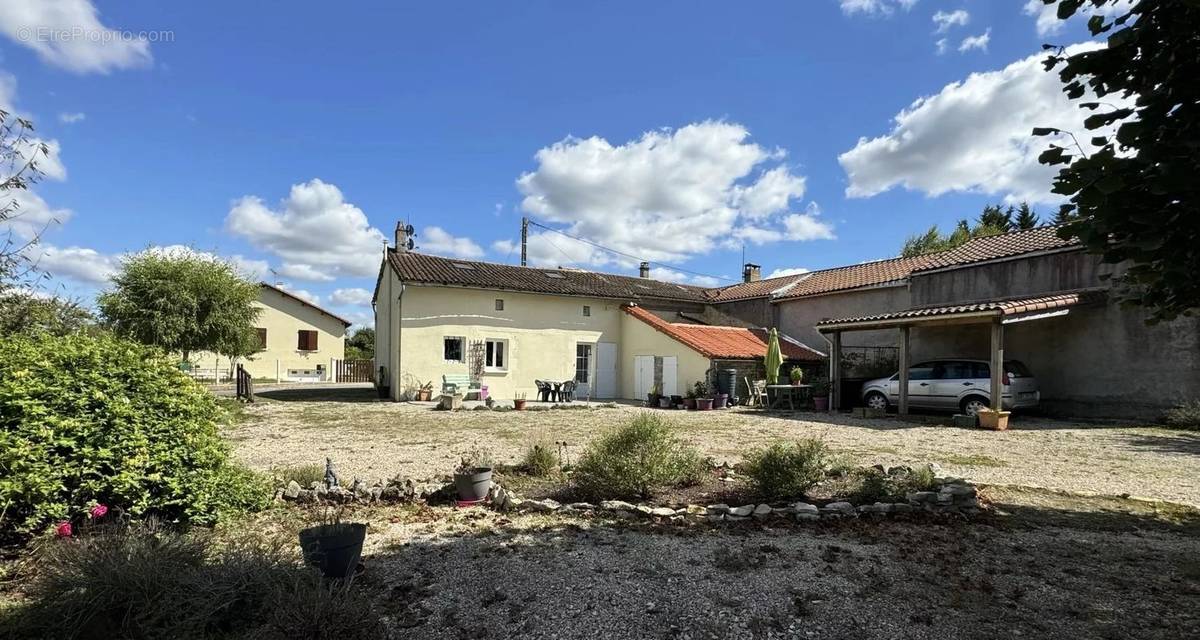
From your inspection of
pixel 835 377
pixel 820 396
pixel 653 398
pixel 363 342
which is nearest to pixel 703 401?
pixel 653 398

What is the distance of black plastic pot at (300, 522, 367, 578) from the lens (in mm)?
3350

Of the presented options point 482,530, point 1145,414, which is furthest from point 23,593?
point 1145,414

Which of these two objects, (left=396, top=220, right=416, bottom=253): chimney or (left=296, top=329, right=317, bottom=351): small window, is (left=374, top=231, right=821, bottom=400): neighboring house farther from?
(left=296, top=329, right=317, bottom=351): small window

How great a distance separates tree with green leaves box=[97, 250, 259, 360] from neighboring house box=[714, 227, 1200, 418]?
17.5m

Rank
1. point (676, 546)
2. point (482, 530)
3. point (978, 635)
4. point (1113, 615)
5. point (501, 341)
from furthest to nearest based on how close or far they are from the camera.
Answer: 1. point (501, 341)
2. point (482, 530)
3. point (676, 546)
4. point (1113, 615)
5. point (978, 635)

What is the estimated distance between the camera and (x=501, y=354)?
2033 cm

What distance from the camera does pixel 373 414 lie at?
47.8 feet

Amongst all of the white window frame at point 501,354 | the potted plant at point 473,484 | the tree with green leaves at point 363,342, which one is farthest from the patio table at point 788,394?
the tree with green leaves at point 363,342

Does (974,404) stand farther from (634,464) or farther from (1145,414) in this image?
(634,464)

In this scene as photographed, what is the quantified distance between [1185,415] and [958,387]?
3941 millimetres

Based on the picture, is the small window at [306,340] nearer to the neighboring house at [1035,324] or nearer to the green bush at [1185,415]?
the neighboring house at [1035,324]

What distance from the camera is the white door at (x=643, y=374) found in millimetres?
20375

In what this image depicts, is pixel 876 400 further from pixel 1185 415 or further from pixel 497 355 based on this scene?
pixel 497 355

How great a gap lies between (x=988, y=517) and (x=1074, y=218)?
2734 mm
